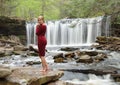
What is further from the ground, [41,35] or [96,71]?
[41,35]

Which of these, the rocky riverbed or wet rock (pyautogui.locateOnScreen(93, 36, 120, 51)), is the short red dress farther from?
wet rock (pyautogui.locateOnScreen(93, 36, 120, 51))

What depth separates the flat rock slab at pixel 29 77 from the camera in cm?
919

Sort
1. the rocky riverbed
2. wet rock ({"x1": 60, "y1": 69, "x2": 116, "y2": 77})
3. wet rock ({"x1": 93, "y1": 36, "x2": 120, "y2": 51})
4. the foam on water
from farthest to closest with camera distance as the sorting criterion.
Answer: wet rock ({"x1": 93, "y1": 36, "x2": 120, "y2": 51}) < wet rock ({"x1": 60, "y1": 69, "x2": 116, "y2": 77}) < the foam on water < the rocky riverbed

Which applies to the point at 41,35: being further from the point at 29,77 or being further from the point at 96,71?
the point at 96,71

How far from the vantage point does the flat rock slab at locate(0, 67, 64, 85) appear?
9.19 m

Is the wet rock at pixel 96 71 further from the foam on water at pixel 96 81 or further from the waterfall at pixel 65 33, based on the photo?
the waterfall at pixel 65 33

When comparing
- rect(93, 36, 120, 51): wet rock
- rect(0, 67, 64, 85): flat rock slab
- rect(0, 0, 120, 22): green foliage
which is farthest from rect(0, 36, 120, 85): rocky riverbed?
rect(0, 0, 120, 22): green foliage

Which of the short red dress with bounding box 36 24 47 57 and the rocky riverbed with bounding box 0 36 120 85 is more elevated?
the short red dress with bounding box 36 24 47 57

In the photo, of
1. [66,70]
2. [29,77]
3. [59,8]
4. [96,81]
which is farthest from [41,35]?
[59,8]

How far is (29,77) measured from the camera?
9531mm

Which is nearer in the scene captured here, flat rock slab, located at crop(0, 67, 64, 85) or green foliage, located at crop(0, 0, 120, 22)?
flat rock slab, located at crop(0, 67, 64, 85)

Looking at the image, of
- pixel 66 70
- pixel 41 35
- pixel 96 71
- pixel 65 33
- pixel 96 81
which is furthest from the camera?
pixel 65 33

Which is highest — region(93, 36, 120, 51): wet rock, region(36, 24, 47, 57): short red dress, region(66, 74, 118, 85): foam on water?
region(36, 24, 47, 57): short red dress

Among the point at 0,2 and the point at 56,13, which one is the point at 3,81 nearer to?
the point at 0,2
